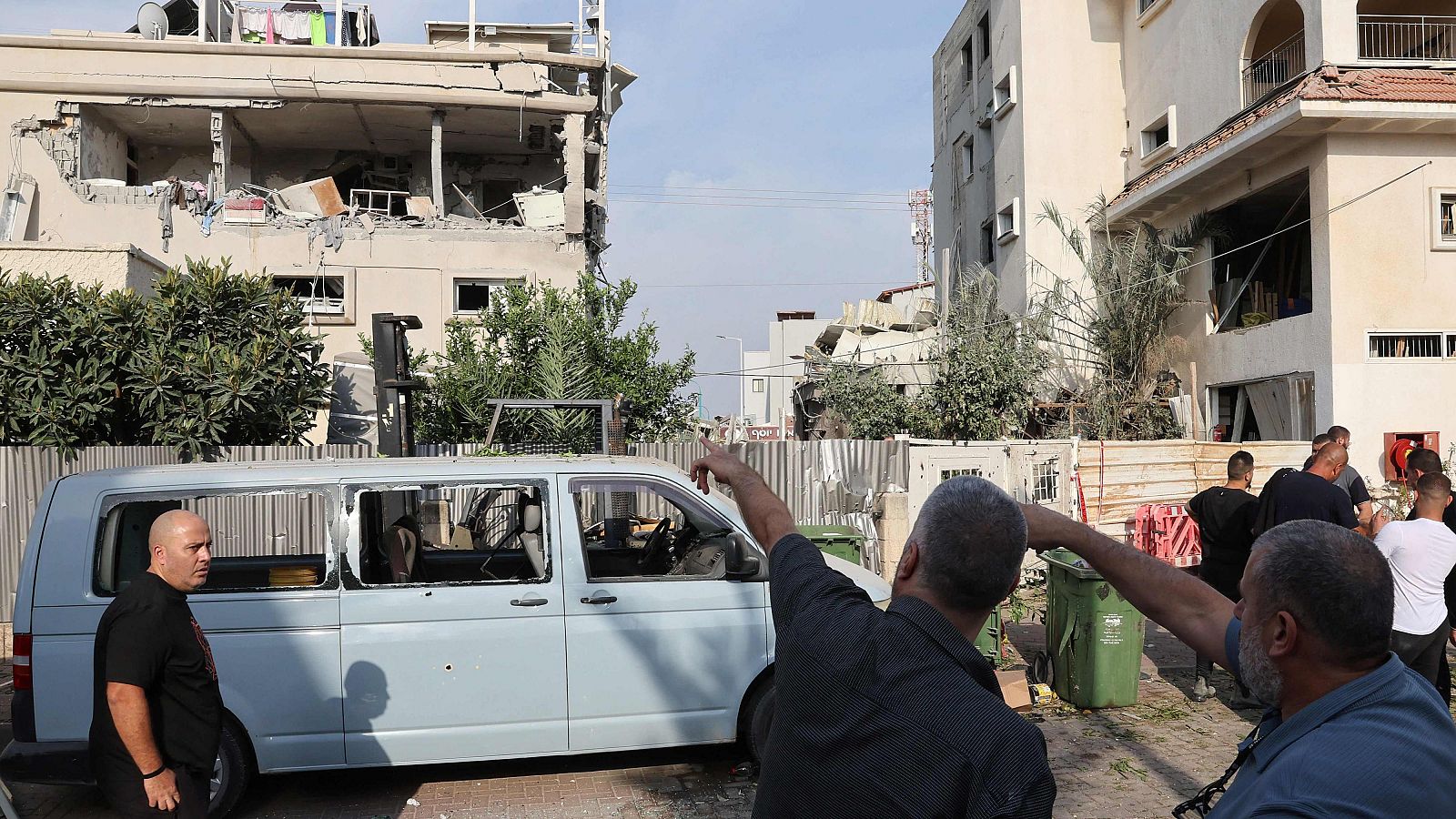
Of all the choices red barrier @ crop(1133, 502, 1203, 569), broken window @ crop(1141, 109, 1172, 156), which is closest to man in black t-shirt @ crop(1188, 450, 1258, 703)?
red barrier @ crop(1133, 502, 1203, 569)

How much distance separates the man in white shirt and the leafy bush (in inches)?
451

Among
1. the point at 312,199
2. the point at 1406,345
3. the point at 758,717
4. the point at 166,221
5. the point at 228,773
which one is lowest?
the point at 228,773

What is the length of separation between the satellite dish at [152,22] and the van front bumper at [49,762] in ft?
78.4

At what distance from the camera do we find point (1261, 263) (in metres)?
18.0

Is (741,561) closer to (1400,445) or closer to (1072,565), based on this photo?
(1072,565)

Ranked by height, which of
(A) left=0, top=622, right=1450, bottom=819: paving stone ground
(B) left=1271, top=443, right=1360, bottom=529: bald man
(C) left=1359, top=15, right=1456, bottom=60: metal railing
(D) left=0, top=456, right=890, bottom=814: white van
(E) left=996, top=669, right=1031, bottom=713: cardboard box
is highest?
(C) left=1359, top=15, right=1456, bottom=60: metal railing

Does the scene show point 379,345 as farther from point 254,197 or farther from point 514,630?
point 254,197

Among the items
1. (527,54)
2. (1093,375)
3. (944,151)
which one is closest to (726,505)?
(1093,375)

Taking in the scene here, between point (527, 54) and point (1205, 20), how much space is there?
1428 centimetres

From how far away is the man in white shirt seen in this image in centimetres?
555

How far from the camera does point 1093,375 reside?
2023 cm

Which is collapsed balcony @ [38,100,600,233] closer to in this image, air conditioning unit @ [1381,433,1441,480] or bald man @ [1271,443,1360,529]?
air conditioning unit @ [1381,433,1441,480]

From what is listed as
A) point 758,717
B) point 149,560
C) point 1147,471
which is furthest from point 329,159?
point 758,717

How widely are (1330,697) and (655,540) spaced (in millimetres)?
5093
